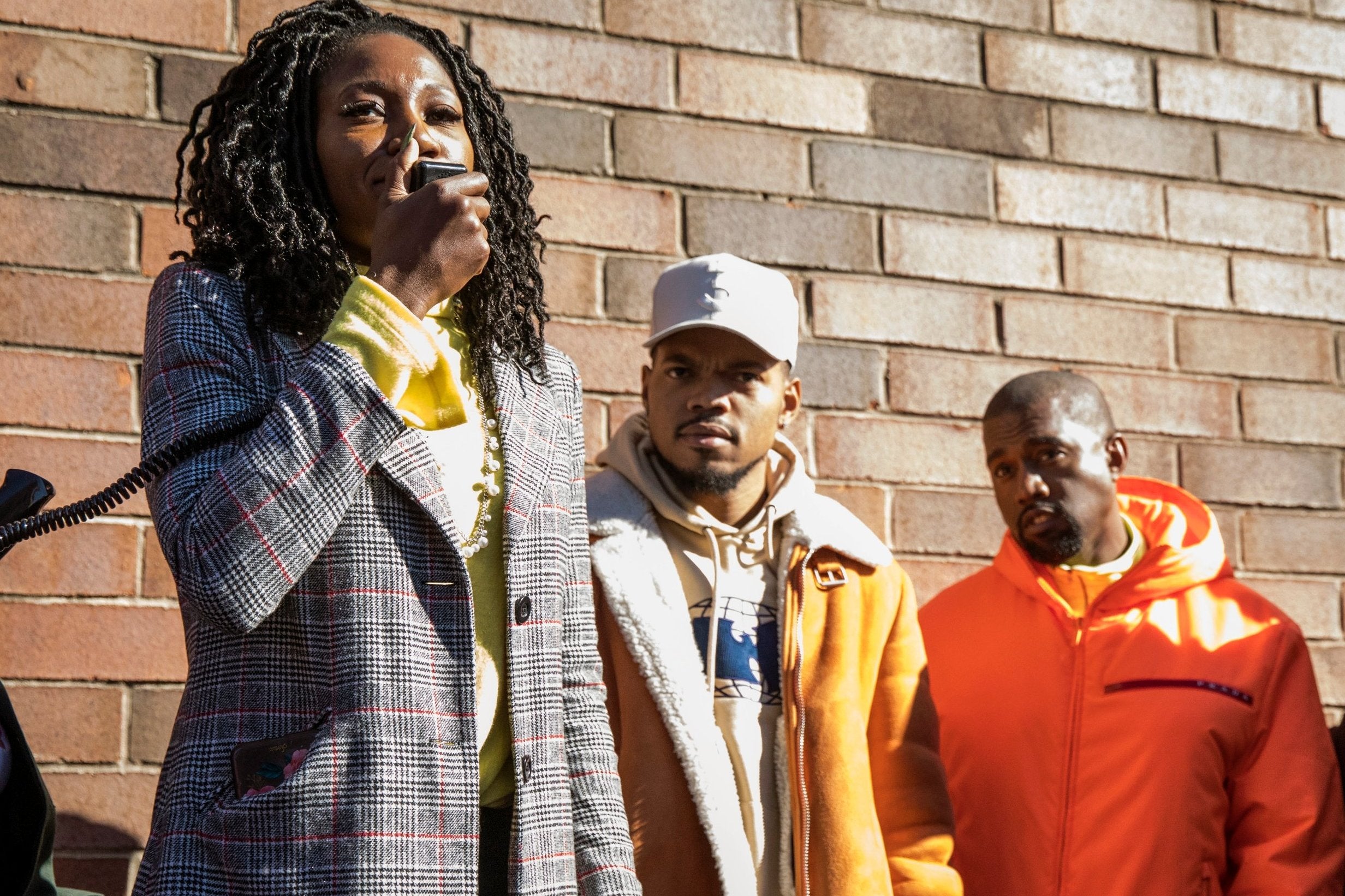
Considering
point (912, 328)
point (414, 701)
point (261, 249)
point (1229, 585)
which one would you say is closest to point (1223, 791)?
point (1229, 585)

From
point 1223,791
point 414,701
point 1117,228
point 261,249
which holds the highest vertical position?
point 1117,228

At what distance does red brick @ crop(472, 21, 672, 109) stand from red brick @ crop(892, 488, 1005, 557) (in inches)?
45.3

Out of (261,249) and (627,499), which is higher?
(261,249)

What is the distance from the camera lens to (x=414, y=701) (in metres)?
1.87

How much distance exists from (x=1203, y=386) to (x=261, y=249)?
9.48ft

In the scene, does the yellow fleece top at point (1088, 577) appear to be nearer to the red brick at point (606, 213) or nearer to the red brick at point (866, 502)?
the red brick at point (866, 502)

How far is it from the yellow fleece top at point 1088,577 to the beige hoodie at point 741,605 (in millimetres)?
785

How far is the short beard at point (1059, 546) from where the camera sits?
147 inches

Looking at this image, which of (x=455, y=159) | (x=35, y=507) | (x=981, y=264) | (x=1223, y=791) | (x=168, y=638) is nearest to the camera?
(x=35, y=507)

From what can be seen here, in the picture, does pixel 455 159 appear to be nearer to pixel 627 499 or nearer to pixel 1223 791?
pixel 627 499

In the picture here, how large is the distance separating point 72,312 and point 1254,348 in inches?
119

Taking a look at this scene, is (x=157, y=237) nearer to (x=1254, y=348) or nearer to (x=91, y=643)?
(x=91, y=643)

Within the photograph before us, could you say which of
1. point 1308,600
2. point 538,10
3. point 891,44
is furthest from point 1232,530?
point 538,10

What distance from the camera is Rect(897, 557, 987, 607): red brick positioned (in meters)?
3.84
